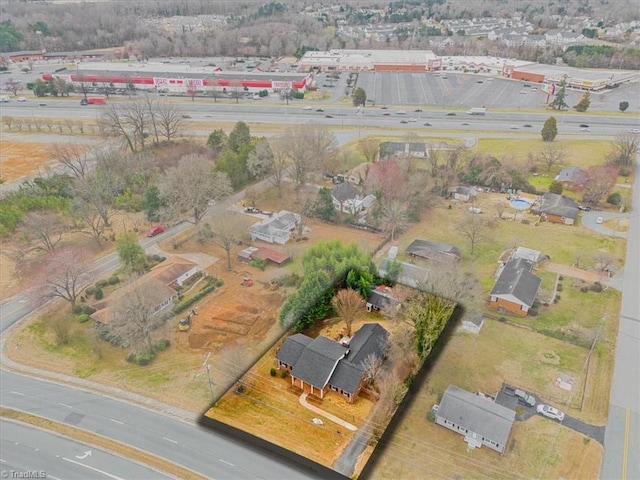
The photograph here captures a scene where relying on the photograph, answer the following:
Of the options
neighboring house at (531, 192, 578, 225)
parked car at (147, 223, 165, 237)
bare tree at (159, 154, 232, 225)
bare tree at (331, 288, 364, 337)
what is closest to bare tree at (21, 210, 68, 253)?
parked car at (147, 223, 165, 237)

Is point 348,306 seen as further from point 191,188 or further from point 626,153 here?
point 626,153

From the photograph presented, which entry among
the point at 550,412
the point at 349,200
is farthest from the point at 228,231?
the point at 550,412

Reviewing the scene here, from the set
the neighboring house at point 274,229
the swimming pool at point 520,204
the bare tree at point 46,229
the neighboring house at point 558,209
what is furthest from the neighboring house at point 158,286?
the neighboring house at point 558,209

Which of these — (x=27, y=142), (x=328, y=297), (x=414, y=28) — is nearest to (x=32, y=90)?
(x=27, y=142)

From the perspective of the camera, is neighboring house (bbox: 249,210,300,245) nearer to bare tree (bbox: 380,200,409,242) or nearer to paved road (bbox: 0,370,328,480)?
bare tree (bbox: 380,200,409,242)

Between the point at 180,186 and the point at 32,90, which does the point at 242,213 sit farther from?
the point at 32,90

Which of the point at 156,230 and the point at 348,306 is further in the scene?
the point at 156,230
